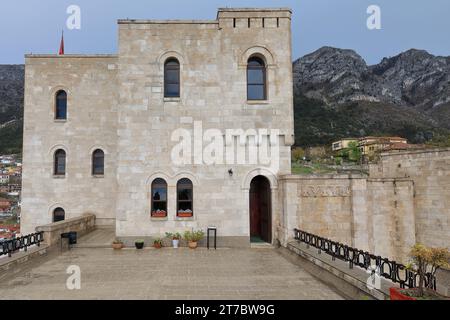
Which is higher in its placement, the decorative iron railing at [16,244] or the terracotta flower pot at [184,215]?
the terracotta flower pot at [184,215]

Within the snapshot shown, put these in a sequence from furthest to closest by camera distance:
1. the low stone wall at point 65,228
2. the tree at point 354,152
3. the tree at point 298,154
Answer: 1. the tree at point 298,154
2. the tree at point 354,152
3. the low stone wall at point 65,228

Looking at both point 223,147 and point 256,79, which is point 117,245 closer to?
point 223,147

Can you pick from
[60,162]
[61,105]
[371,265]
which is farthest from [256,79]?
[60,162]

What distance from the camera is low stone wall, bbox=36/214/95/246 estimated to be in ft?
43.9

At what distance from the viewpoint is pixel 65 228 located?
594 inches

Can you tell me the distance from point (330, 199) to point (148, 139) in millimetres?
8564

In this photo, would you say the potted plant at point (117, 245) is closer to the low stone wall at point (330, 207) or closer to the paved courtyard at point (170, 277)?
the paved courtyard at point (170, 277)

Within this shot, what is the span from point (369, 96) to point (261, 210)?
105m

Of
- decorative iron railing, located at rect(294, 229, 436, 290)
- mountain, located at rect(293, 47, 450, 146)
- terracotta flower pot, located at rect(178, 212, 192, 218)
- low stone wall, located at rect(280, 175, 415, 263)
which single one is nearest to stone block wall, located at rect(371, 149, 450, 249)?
low stone wall, located at rect(280, 175, 415, 263)

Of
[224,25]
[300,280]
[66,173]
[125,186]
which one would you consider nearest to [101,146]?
[66,173]

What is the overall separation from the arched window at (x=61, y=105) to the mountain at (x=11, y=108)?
39.4 metres

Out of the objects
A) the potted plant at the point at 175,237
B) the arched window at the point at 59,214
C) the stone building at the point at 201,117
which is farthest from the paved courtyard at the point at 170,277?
the arched window at the point at 59,214

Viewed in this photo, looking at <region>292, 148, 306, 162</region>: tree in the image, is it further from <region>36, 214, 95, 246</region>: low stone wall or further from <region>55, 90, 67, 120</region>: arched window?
<region>36, 214, 95, 246</region>: low stone wall

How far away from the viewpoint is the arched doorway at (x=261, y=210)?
50.8 ft
